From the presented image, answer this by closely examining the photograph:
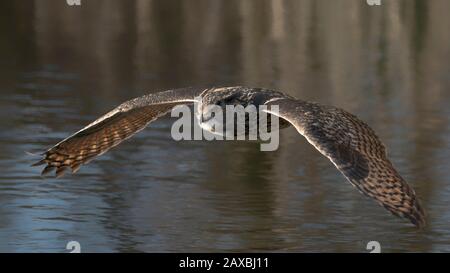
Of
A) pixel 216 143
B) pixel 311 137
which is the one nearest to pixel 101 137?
pixel 311 137

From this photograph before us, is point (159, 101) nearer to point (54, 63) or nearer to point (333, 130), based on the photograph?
point (333, 130)

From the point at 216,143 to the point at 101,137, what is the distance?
233 inches

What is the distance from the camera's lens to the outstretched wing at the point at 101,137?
346 inches

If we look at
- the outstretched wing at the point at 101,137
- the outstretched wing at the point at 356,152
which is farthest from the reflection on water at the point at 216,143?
the outstretched wing at the point at 356,152

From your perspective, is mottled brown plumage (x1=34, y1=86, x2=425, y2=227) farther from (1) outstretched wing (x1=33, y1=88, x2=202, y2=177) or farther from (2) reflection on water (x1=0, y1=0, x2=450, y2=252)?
(2) reflection on water (x1=0, y1=0, x2=450, y2=252)

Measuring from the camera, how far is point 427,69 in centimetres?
2225

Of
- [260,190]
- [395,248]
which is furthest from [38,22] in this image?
[395,248]

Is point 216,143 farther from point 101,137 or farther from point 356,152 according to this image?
point 356,152

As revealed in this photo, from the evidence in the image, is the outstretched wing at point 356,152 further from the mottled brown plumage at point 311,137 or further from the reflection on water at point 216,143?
the reflection on water at point 216,143

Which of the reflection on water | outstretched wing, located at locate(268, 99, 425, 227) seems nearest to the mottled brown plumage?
outstretched wing, located at locate(268, 99, 425, 227)

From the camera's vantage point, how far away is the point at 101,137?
29.1ft

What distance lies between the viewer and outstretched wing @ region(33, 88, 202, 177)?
879 cm

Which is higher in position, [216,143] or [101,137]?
[101,137]

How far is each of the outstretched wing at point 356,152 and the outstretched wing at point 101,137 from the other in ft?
3.45
